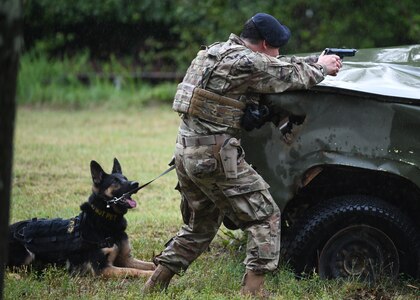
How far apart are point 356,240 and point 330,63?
1175 millimetres

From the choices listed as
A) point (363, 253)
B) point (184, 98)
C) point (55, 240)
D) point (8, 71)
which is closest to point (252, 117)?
point (184, 98)

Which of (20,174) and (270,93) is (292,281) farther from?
(20,174)

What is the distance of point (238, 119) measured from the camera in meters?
4.77

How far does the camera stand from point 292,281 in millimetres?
5117

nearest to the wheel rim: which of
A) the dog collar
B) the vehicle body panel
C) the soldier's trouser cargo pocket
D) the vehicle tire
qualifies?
the vehicle tire

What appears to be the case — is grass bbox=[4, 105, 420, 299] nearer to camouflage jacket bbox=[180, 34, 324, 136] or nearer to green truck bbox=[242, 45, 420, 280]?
green truck bbox=[242, 45, 420, 280]

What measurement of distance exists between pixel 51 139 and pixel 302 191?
7.58 m

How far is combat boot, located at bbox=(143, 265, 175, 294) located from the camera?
5047 millimetres

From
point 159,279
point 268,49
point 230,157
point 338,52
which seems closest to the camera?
point 230,157

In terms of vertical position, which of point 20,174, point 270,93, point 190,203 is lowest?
point 20,174

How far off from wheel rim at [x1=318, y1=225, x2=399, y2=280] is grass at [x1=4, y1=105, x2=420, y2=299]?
0.33 ft

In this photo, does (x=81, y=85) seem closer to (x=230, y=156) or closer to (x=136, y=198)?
(x=136, y=198)

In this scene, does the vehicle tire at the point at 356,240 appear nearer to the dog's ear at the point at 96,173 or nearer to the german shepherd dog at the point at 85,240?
the german shepherd dog at the point at 85,240

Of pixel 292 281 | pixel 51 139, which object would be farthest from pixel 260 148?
pixel 51 139
